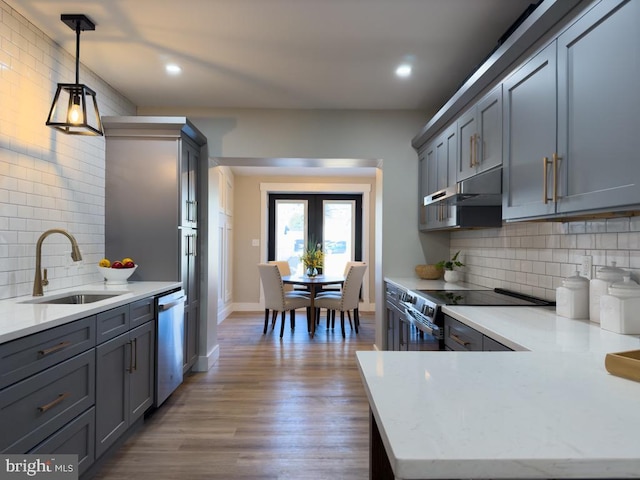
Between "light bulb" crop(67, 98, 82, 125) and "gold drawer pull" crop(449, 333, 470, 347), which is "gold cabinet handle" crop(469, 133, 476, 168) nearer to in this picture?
"gold drawer pull" crop(449, 333, 470, 347)

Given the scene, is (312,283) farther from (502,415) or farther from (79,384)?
(502,415)

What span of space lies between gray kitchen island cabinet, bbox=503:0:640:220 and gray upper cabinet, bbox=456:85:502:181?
0.68 ft

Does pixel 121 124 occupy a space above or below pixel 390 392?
above

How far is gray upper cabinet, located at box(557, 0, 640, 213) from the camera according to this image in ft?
4.29

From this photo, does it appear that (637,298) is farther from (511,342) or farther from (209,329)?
(209,329)

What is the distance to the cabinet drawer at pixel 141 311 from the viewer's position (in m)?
2.53

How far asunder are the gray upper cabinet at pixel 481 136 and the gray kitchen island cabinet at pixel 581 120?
8.2 inches

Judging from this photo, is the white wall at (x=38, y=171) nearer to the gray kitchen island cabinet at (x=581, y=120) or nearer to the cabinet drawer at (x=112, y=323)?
the cabinet drawer at (x=112, y=323)

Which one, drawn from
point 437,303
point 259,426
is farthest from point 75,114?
point 437,303

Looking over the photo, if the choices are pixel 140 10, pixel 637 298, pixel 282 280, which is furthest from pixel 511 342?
pixel 282 280

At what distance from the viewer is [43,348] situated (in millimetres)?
1677

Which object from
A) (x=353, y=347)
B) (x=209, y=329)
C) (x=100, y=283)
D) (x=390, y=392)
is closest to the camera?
(x=390, y=392)

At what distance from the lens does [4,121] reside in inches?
91.2

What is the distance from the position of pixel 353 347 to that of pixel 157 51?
3.58 metres
